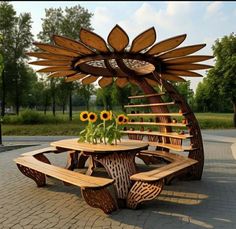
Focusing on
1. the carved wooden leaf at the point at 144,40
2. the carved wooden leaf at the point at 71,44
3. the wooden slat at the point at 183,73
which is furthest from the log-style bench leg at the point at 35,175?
the wooden slat at the point at 183,73

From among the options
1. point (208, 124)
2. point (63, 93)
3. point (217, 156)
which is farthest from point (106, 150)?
point (63, 93)

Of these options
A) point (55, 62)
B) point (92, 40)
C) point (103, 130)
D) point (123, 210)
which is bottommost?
point (123, 210)

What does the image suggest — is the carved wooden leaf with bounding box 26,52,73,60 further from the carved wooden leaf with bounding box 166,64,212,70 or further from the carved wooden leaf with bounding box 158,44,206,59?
the carved wooden leaf with bounding box 166,64,212,70

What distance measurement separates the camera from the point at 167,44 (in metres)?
5.36

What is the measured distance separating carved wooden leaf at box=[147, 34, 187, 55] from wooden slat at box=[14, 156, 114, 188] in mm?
2566

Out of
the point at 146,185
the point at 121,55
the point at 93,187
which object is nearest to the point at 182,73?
the point at 121,55

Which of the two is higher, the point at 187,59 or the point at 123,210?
the point at 187,59

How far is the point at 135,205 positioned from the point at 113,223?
0.64m

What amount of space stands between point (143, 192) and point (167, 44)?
8.45 ft

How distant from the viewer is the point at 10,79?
29359 millimetres

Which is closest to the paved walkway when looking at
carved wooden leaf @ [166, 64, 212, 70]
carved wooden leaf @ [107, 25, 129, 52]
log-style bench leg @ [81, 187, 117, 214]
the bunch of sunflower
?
log-style bench leg @ [81, 187, 117, 214]

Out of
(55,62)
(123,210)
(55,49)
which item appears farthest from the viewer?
(55,62)

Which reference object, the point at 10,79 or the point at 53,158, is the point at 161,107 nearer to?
the point at 53,158

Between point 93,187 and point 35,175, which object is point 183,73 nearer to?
point 35,175
